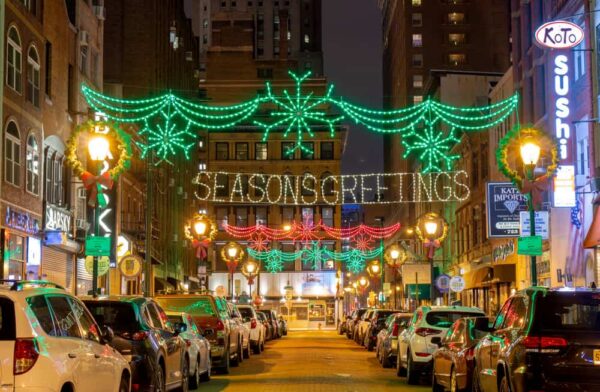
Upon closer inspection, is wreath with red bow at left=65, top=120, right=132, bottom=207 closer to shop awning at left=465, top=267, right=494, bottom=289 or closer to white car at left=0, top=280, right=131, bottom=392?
white car at left=0, top=280, right=131, bottom=392

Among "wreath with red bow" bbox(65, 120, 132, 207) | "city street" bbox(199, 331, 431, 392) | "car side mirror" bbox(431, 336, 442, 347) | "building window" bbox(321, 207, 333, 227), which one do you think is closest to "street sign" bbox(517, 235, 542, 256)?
"city street" bbox(199, 331, 431, 392)

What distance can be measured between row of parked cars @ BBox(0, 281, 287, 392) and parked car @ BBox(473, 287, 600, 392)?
4.82m

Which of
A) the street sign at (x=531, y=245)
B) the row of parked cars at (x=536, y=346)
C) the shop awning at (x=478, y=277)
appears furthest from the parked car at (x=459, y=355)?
the shop awning at (x=478, y=277)

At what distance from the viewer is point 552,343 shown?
475 inches

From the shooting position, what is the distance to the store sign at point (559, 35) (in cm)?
2927

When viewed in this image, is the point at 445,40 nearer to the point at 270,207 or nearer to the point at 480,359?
the point at 270,207

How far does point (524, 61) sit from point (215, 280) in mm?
60995

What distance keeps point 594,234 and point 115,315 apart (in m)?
18.5

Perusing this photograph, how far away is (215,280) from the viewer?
99.2 metres

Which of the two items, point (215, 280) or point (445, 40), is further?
point (445, 40)

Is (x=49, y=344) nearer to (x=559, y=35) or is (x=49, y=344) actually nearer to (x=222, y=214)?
(x=559, y=35)

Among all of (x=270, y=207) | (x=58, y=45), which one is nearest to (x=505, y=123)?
(x=58, y=45)

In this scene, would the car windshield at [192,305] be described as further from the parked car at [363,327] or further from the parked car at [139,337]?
the parked car at [363,327]

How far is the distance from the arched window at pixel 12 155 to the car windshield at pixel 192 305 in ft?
28.3
